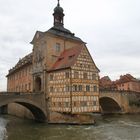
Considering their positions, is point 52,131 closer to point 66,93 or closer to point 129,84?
point 66,93

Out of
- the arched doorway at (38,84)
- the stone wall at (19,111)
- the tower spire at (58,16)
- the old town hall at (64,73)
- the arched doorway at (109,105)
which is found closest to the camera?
the old town hall at (64,73)

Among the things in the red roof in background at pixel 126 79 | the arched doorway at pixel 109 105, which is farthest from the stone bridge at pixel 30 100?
the red roof in background at pixel 126 79

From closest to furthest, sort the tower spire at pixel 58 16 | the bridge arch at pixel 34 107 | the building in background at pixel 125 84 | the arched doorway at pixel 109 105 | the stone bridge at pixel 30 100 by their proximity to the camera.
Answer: the stone bridge at pixel 30 100, the bridge arch at pixel 34 107, the tower spire at pixel 58 16, the arched doorway at pixel 109 105, the building in background at pixel 125 84

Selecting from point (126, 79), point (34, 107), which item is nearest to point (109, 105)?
point (34, 107)

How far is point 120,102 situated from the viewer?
137 ft

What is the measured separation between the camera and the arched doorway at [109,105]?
135 ft

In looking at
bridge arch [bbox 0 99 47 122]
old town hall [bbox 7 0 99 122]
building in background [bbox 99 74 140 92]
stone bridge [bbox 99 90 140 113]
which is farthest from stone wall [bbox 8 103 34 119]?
building in background [bbox 99 74 140 92]

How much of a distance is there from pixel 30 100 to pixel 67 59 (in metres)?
6.52

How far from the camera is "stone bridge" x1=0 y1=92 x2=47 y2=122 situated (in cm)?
2610

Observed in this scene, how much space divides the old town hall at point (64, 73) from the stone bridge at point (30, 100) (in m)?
0.68

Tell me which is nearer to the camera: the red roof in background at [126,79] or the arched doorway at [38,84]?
the arched doorway at [38,84]

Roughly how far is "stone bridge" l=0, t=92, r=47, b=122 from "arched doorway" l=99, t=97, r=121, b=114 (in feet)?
45.6

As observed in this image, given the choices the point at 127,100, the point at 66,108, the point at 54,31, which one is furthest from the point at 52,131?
the point at 127,100

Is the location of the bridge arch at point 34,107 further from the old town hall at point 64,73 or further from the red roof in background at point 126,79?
the red roof in background at point 126,79
